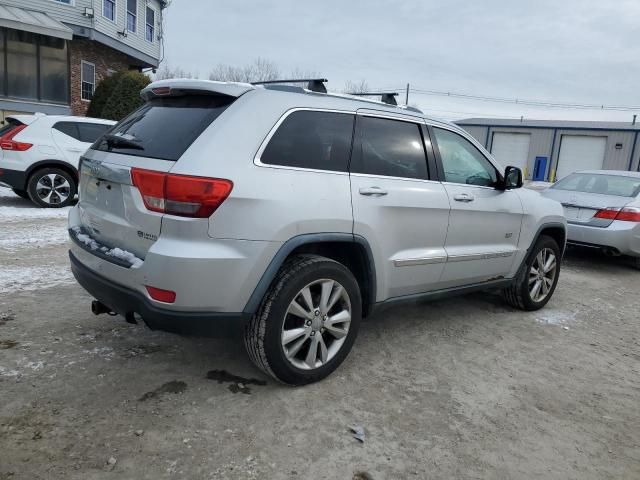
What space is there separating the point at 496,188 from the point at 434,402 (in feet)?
6.82

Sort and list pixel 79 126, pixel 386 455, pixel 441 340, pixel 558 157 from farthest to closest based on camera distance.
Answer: pixel 558 157 → pixel 79 126 → pixel 441 340 → pixel 386 455

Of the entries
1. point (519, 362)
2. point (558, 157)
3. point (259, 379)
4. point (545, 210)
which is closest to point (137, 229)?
point (259, 379)

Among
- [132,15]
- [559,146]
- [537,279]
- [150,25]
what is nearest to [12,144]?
[537,279]

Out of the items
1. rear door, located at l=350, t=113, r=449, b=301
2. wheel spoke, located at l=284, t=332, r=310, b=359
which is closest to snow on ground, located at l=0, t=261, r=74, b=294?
wheel spoke, located at l=284, t=332, r=310, b=359

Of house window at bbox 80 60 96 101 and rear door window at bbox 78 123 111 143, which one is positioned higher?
house window at bbox 80 60 96 101

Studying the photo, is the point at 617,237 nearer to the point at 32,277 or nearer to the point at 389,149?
the point at 389,149

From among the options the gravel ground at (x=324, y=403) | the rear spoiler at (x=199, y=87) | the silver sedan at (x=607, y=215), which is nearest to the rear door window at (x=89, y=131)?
the gravel ground at (x=324, y=403)

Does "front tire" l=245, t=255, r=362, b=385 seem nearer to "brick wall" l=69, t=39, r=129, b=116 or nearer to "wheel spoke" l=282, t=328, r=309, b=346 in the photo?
"wheel spoke" l=282, t=328, r=309, b=346

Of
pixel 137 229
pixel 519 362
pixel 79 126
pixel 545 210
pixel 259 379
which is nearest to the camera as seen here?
pixel 137 229

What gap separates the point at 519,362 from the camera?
3.88 m

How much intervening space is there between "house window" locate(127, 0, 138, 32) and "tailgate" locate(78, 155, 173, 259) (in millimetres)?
21109

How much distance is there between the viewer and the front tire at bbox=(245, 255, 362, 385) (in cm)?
297

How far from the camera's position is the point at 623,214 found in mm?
7027

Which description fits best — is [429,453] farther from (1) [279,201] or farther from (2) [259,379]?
(1) [279,201]
